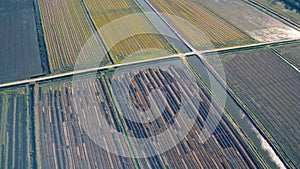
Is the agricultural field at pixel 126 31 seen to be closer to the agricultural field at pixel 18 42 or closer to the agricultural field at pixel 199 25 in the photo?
the agricultural field at pixel 199 25

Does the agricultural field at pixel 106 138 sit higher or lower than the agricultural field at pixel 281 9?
lower

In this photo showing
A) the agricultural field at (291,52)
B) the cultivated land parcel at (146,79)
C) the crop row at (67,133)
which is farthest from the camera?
the agricultural field at (291,52)

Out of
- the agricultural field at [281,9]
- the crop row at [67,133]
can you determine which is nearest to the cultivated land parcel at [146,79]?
the crop row at [67,133]

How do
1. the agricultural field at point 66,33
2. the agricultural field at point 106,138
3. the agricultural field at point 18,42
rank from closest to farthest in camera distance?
the agricultural field at point 106,138
the agricultural field at point 18,42
the agricultural field at point 66,33

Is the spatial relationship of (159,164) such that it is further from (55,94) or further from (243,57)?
(243,57)

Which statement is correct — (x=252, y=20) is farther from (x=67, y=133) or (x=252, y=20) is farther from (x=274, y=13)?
(x=67, y=133)

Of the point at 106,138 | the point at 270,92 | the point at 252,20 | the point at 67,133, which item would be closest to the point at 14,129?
the point at 67,133

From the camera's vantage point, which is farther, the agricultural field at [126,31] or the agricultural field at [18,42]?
the agricultural field at [126,31]
